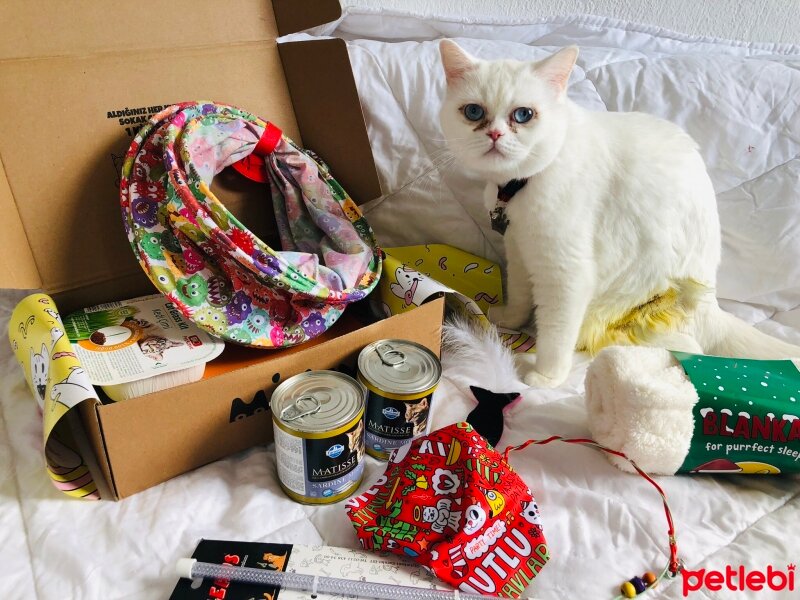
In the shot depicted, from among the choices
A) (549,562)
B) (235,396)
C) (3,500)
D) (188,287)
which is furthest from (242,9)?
(549,562)

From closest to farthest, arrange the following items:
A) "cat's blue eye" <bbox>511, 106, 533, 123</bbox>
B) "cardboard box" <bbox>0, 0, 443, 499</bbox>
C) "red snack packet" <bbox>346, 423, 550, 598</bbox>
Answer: "red snack packet" <bbox>346, 423, 550, 598</bbox> → "cardboard box" <bbox>0, 0, 443, 499</bbox> → "cat's blue eye" <bbox>511, 106, 533, 123</bbox>

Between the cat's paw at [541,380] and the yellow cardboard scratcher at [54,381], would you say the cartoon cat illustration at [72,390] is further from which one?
the cat's paw at [541,380]

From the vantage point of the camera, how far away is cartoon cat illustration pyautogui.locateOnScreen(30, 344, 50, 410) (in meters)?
0.65

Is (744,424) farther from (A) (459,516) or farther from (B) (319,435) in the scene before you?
(B) (319,435)

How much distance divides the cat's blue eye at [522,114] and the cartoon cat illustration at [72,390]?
2.04 feet

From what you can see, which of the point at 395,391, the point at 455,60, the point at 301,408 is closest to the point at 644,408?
the point at 395,391

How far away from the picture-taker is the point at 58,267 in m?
0.79

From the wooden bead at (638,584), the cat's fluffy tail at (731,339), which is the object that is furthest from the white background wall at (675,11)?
the wooden bead at (638,584)

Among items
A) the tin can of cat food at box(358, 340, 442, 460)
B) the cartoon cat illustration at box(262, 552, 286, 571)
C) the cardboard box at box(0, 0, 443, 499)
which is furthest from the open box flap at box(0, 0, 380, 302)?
the cartoon cat illustration at box(262, 552, 286, 571)

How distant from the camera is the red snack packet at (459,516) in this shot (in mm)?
556

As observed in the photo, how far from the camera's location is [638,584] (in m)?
0.56

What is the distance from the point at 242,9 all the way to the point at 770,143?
93cm

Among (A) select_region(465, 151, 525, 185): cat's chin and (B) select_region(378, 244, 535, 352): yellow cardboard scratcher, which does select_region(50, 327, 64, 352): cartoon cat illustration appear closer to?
(B) select_region(378, 244, 535, 352): yellow cardboard scratcher

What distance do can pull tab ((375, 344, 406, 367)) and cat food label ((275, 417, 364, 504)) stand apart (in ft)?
0.31
